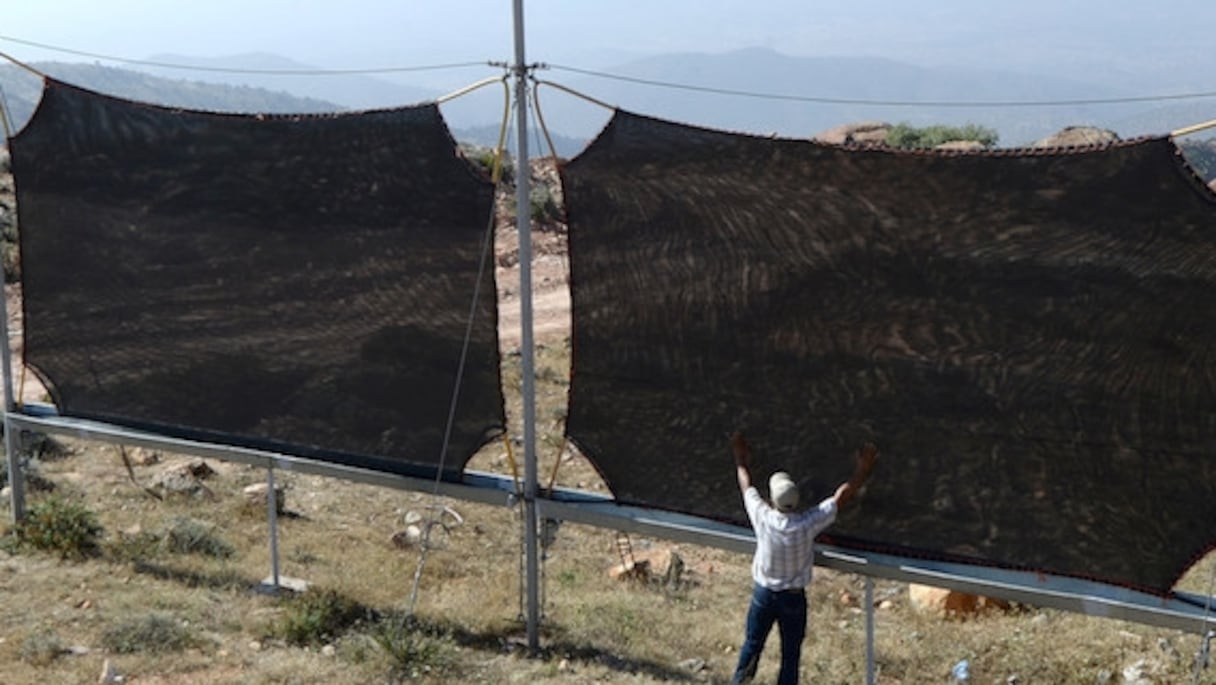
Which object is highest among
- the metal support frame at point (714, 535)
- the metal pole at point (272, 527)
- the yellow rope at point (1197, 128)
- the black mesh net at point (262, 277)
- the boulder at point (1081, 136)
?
the yellow rope at point (1197, 128)

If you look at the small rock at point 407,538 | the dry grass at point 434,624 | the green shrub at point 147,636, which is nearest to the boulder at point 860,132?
the dry grass at point 434,624

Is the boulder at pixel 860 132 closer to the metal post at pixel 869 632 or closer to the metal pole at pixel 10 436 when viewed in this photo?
the metal pole at pixel 10 436

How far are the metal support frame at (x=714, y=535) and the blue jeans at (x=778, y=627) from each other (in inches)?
12.4

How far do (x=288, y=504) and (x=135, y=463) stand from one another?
192 centimetres

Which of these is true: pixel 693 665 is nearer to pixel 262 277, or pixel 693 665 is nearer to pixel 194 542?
pixel 262 277

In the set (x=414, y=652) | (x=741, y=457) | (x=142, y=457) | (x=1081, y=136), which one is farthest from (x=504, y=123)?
(x=1081, y=136)

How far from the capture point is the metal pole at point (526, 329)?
5668mm

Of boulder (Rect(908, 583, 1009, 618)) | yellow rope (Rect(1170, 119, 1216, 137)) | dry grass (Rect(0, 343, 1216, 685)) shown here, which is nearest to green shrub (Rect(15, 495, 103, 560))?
dry grass (Rect(0, 343, 1216, 685))

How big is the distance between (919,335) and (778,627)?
1623 millimetres

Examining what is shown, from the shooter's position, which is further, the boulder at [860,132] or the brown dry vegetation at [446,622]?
the boulder at [860,132]

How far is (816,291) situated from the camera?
5430 mm

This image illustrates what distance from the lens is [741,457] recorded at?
5664 millimetres

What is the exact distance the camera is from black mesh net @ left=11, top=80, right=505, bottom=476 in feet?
20.4

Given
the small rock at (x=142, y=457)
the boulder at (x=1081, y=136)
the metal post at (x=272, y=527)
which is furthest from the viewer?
the boulder at (x=1081, y=136)
